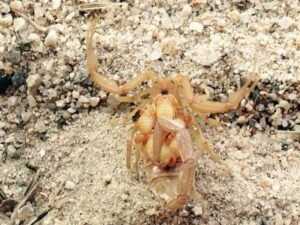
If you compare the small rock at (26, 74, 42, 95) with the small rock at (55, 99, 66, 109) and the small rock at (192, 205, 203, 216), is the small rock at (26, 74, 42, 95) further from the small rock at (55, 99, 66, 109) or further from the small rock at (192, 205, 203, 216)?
the small rock at (192, 205, 203, 216)

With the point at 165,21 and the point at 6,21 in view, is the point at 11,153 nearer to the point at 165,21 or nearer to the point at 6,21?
the point at 6,21

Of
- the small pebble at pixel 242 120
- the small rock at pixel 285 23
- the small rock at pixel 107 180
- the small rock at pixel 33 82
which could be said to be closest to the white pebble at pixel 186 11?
the small rock at pixel 285 23

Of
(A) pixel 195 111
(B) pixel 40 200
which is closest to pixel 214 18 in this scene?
(A) pixel 195 111

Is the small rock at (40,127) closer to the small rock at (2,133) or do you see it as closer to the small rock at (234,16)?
the small rock at (2,133)

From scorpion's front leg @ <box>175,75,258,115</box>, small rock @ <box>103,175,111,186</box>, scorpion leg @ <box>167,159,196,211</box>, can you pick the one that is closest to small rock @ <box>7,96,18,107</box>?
small rock @ <box>103,175,111,186</box>

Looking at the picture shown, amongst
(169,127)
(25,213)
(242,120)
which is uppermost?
(169,127)

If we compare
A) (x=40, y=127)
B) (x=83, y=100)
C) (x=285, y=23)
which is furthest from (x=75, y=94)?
(x=285, y=23)
